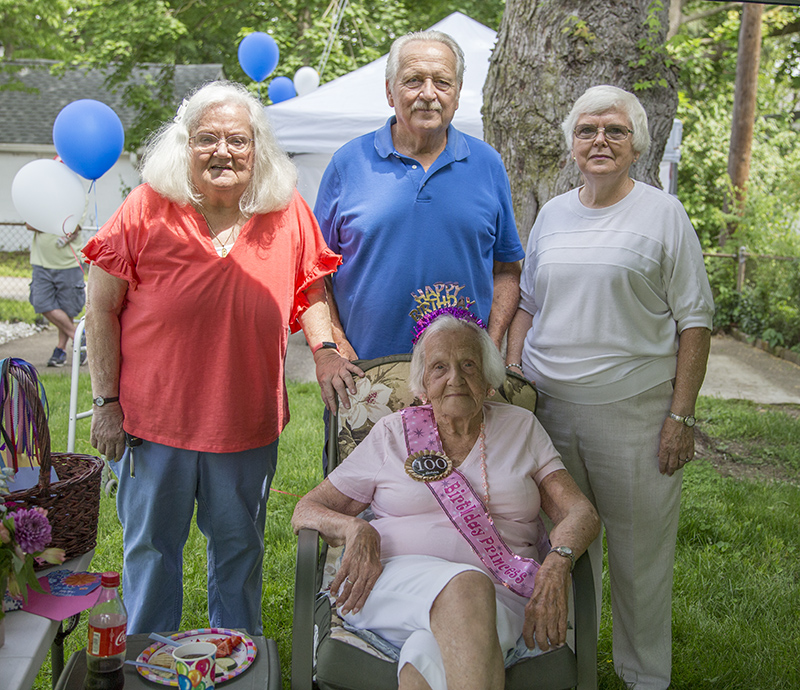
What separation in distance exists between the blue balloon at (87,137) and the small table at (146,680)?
4.46 m

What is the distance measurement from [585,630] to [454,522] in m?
Result: 0.46

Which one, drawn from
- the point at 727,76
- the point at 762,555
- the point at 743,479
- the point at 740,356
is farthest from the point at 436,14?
the point at 762,555

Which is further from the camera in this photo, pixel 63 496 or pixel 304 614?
pixel 304 614

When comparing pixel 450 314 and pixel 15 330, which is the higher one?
pixel 450 314

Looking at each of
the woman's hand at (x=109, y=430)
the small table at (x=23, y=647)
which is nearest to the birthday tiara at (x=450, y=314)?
the woman's hand at (x=109, y=430)

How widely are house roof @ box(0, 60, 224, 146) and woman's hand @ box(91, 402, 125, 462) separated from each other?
68.0ft

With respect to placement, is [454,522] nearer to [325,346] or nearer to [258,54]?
[325,346]

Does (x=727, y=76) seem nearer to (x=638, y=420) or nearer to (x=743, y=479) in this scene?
(x=743, y=479)

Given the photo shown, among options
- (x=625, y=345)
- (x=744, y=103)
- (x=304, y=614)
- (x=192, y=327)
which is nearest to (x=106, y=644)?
(x=304, y=614)

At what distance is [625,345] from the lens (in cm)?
242

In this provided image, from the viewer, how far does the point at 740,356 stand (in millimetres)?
9477

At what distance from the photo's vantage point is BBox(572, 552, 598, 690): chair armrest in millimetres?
2004

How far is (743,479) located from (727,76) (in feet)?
45.7

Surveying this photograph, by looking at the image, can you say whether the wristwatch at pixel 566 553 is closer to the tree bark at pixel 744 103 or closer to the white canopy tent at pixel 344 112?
the white canopy tent at pixel 344 112
